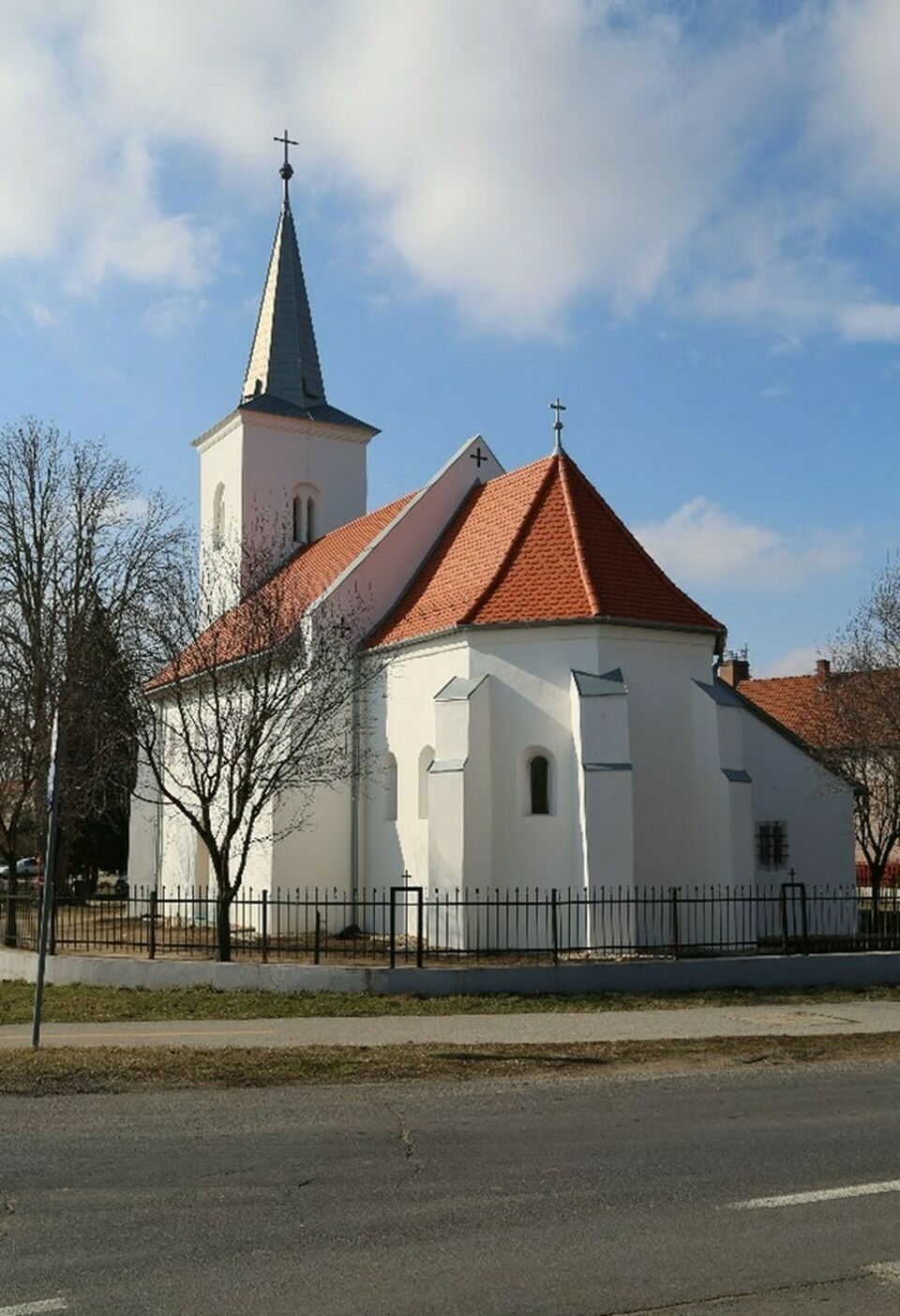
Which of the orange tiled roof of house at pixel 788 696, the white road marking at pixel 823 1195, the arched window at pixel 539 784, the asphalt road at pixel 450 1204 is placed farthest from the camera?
the orange tiled roof of house at pixel 788 696

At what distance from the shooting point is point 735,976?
57.5 ft

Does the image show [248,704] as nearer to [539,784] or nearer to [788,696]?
[539,784]

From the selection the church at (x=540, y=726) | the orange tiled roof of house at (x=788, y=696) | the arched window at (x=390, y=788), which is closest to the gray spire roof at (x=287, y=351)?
the church at (x=540, y=726)

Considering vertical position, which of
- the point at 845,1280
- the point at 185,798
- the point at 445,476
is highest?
the point at 445,476

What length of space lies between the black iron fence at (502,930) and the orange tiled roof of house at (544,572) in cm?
495

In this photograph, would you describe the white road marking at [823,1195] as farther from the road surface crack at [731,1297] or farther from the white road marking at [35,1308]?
the white road marking at [35,1308]

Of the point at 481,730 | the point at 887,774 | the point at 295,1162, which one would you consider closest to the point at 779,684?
the point at 887,774

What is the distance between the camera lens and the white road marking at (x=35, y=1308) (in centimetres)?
529

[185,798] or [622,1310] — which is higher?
[185,798]

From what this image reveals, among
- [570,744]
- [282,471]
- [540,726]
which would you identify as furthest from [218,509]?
[570,744]

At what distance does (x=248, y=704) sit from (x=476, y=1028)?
34.1 feet

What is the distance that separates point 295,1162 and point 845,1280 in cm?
353

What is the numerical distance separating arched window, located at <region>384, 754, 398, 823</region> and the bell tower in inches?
390

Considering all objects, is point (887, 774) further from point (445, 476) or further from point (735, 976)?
point (735, 976)
